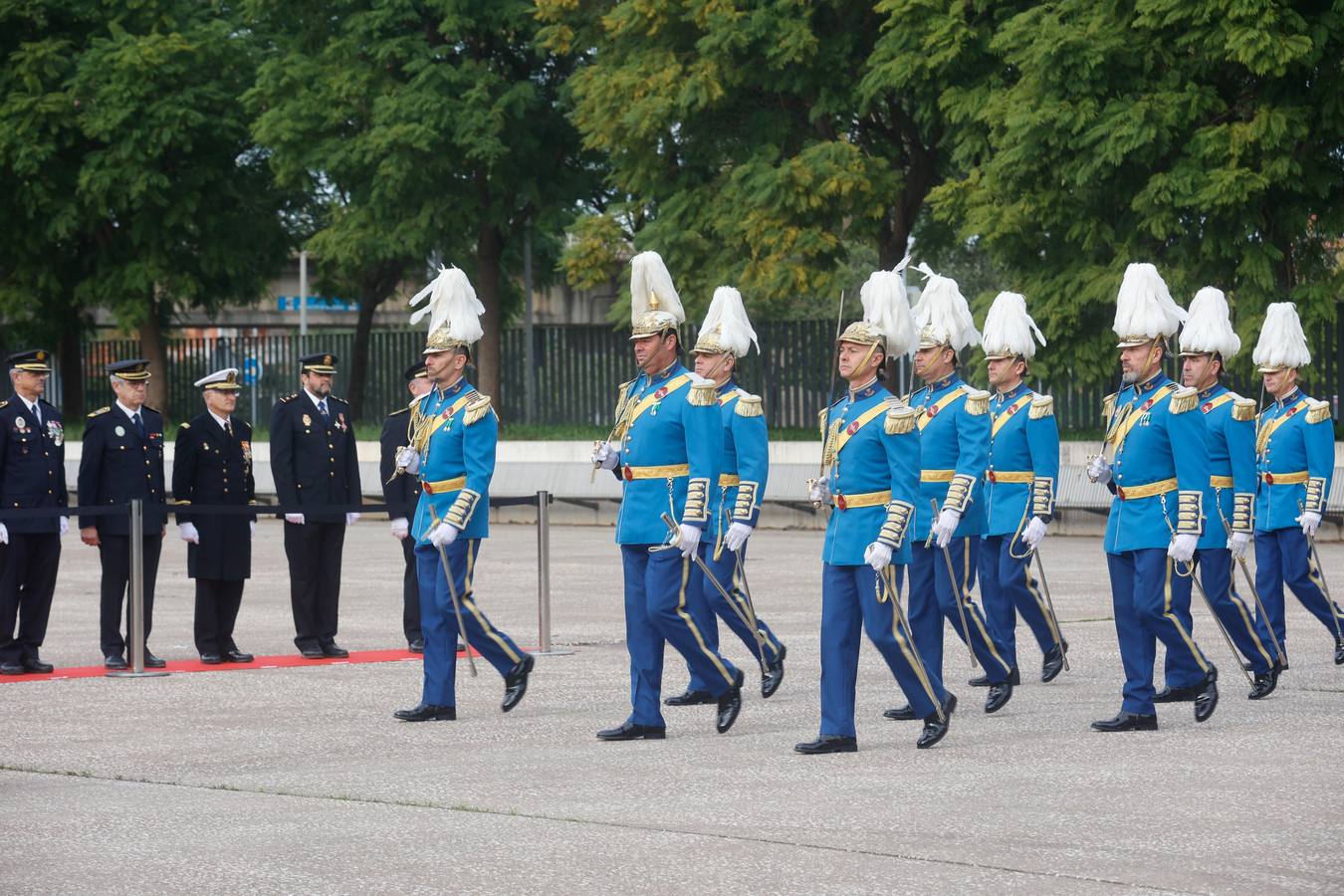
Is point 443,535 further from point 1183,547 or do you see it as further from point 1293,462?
point 1293,462

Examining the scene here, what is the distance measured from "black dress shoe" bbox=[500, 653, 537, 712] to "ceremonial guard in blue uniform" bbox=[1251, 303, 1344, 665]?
4.26m

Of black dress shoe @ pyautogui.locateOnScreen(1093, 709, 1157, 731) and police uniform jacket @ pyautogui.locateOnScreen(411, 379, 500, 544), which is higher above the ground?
police uniform jacket @ pyautogui.locateOnScreen(411, 379, 500, 544)

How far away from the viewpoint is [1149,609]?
10242 millimetres

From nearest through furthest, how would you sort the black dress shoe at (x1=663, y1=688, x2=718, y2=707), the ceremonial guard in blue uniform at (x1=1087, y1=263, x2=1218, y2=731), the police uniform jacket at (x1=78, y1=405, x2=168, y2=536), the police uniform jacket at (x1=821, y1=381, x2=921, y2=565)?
the police uniform jacket at (x1=821, y1=381, x2=921, y2=565)
the ceremonial guard in blue uniform at (x1=1087, y1=263, x2=1218, y2=731)
the black dress shoe at (x1=663, y1=688, x2=718, y2=707)
the police uniform jacket at (x1=78, y1=405, x2=168, y2=536)

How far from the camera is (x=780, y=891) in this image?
655cm

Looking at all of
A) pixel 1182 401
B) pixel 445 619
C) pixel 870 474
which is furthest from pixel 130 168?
pixel 870 474

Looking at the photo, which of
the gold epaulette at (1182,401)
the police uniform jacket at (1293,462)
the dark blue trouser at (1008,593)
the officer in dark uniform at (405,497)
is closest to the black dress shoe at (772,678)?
the dark blue trouser at (1008,593)

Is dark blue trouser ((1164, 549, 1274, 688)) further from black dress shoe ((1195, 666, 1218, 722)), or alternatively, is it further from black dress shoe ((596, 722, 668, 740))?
black dress shoe ((596, 722, 668, 740))

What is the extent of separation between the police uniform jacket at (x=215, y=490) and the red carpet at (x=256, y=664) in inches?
20.7

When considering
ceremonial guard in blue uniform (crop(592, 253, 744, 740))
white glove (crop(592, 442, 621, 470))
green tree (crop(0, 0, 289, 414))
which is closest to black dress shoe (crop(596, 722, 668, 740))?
ceremonial guard in blue uniform (crop(592, 253, 744, 740))

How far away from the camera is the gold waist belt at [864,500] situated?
373 inches

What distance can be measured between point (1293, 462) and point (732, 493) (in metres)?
3.45

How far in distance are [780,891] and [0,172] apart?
3691 centimetres

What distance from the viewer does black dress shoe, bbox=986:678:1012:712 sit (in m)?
10.8
